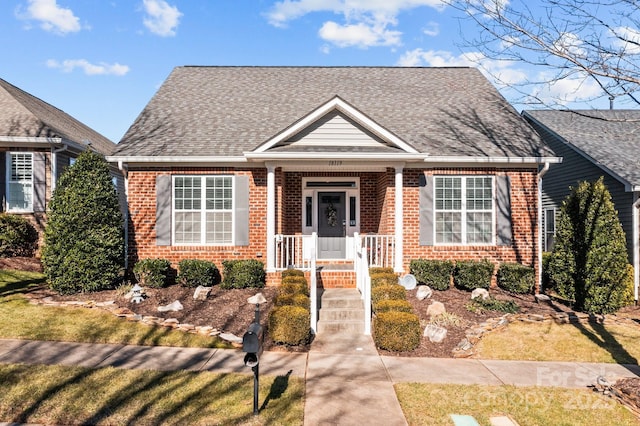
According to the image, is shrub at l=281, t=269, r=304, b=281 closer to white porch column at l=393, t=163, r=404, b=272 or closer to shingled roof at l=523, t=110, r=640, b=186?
white porch column at l=393, t=163, r=404, b=272

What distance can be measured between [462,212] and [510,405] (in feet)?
23.7

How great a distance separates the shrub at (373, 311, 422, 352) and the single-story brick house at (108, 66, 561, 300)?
335 centimetres

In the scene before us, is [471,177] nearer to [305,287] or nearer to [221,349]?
[305,287]

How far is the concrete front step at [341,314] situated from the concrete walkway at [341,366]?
37.8 inches

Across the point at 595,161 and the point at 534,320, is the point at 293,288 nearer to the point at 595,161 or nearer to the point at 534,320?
the point at 534,320

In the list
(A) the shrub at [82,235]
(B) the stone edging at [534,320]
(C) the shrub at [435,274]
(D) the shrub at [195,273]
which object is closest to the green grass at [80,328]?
(A) the shrub at [82,235]

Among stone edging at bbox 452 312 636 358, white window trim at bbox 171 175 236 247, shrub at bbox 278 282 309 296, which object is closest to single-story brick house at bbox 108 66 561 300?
white window trim at bbox 171 175 236 247

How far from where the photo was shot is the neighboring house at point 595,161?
11703 millimetres

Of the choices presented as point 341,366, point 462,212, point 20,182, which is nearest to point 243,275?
point 341,366

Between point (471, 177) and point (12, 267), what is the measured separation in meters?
13.3

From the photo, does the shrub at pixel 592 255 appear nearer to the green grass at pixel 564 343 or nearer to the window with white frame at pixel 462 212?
the green grass at pixel 564 343

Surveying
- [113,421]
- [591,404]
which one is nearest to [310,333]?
[113,421]

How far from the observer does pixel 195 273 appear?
10.5 m

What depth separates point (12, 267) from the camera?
1149 cm
